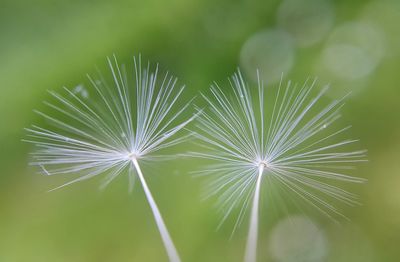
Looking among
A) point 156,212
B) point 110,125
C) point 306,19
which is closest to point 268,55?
point 306,19

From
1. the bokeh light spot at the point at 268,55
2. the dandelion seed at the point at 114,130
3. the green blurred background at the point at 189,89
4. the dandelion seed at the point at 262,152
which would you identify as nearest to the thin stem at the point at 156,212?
the dandelion seed at the point at 114,130

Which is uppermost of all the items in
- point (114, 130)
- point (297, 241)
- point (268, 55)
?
point (268, 55)

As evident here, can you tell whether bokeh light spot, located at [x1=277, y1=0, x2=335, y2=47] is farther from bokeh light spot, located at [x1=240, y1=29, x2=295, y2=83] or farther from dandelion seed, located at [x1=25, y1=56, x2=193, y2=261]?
dandelion seed, located at [x1=25, y1=56, x2=193, y2=261]

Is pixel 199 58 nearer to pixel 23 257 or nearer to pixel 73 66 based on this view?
pixel 73 66

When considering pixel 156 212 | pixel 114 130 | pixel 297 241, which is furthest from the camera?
pixel 297 241

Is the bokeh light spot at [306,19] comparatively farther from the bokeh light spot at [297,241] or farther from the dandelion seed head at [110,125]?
the bokeh light spot at [297,241]

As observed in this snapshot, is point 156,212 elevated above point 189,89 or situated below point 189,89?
below

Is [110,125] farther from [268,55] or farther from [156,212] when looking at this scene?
[268,55]
